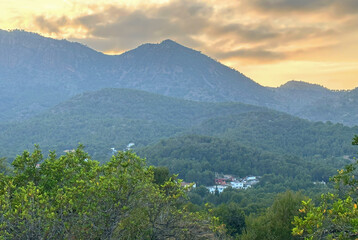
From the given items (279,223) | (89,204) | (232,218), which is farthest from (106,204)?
(232,218)

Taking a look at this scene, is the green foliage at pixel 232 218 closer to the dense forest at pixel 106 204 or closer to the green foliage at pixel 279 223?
the green foliage at pixel 279 223

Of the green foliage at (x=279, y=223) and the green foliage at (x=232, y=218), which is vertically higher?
the green foliage at (x=279, y=223)

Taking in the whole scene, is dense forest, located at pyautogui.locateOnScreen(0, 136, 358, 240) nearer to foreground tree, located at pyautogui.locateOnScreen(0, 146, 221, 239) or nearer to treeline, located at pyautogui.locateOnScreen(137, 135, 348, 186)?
foreground tree, located at pyautogui.locateOnScreen(0, 146, 221, 239)

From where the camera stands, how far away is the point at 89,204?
1526cm

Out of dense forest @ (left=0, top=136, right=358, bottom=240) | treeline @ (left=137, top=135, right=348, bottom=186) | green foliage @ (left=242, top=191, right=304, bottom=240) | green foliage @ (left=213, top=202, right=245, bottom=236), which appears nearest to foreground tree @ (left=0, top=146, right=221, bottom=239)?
dense forest @ (left=0, top=136, right=358, bottom=240)

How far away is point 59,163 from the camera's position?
734 inches

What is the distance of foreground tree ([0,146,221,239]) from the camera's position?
1441cm

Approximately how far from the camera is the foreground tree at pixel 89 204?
567 inches

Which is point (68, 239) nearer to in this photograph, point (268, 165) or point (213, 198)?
point (213, 198)

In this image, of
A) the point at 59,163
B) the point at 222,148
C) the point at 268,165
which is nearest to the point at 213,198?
the point at 268,165

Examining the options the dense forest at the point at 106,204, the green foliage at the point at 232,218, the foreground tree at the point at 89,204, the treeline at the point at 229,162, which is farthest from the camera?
the treeline at the point at 229,162

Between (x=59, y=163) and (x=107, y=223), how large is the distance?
4.90 m

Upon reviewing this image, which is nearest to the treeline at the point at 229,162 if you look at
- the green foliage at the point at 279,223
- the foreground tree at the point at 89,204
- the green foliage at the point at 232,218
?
the green foliage at the point at 232,218

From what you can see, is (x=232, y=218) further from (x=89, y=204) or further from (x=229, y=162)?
(x=229, y=162)
